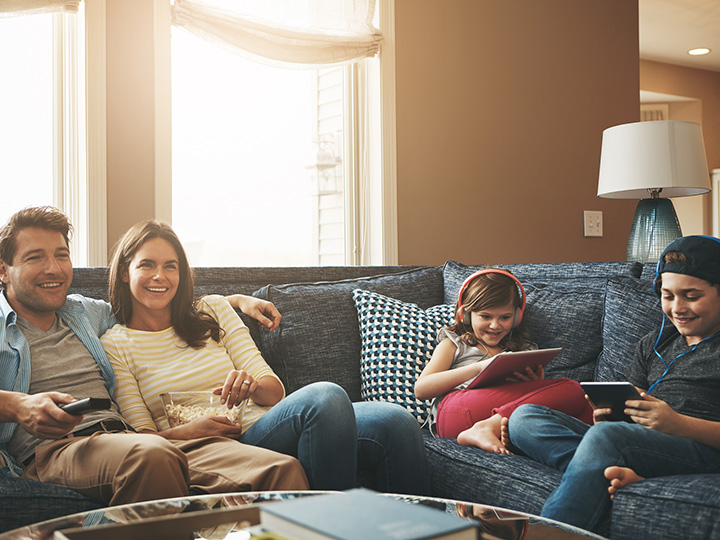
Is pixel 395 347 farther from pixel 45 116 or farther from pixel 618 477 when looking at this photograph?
pixel 45 116

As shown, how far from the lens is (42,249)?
171 centimetres

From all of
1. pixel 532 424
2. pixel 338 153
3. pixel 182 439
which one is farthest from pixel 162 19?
pixel 532 424

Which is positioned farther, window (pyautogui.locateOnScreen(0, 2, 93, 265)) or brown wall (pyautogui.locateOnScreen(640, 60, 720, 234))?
brown wall (pyautogui.locateOnScreen(640, 60, 720, 234))

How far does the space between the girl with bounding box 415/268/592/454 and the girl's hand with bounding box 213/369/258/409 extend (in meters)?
0.60

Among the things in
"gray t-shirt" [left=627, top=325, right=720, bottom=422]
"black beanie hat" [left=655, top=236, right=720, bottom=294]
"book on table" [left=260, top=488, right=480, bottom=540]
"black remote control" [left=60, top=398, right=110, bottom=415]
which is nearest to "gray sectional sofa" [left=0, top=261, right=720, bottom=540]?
"gray t-shirt" [left=627, top=325, right=720, bottom=422]

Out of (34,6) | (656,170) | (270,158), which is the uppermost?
(34,6)

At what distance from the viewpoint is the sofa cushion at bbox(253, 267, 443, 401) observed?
7.08 ft

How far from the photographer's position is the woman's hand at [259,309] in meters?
2.01

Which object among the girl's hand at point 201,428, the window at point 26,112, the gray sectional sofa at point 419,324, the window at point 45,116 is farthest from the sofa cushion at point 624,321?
the window at point 26,112

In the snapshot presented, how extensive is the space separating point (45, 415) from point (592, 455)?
113cm

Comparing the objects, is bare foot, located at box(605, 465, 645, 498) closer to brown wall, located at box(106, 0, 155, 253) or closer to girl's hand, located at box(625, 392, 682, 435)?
girl's hand, located at box(625, 392, 682, 435)

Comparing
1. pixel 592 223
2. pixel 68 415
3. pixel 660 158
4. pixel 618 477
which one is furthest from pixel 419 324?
pixel 592 223

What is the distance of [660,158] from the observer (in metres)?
2.67

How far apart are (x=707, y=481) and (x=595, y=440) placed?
232mm
